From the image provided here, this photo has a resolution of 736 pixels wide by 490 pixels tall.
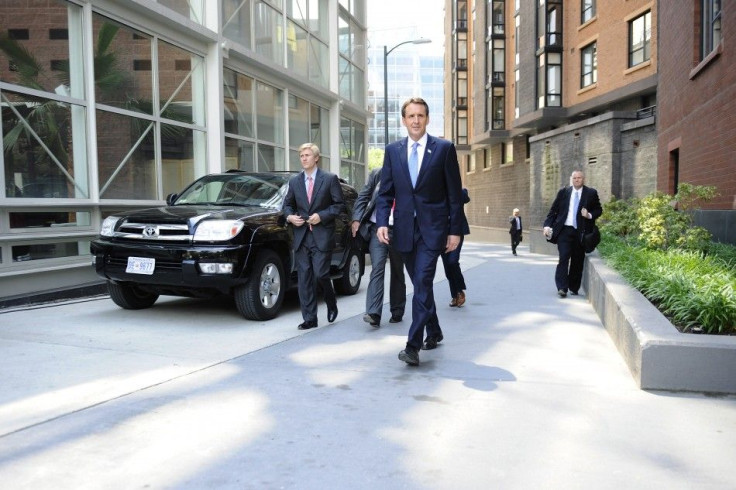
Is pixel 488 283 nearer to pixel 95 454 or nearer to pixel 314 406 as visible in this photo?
pixel 314 406

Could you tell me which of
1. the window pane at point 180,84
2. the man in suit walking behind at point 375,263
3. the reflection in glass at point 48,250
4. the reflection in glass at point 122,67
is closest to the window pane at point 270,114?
the window pane at point 180,84

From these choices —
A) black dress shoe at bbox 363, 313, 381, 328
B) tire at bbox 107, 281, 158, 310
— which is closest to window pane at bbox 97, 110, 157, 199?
tire at bbox 107, 281, 158, 310

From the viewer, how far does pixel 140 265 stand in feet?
21.9

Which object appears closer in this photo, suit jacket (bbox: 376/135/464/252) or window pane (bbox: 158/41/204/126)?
suit jacket (bbox: 376/135/464/252)

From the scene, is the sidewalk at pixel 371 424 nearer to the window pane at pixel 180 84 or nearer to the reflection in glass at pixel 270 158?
the window pane at pixel 180 84

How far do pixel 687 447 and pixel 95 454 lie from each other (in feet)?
10.1

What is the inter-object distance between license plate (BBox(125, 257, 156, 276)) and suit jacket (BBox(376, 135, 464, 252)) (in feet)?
9.62

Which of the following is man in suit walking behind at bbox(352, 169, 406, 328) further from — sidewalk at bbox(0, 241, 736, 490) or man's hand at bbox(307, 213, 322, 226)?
sidewalk at bbox(0, 241, 736, 490)

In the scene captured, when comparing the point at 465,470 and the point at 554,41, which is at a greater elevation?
the point at 554,41

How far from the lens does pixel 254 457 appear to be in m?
3.21

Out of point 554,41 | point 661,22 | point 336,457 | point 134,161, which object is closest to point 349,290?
point 134,161

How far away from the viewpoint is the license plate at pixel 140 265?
663cm

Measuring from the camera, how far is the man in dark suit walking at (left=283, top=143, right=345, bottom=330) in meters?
6.52

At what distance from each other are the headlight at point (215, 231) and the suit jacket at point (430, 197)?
2176mm
